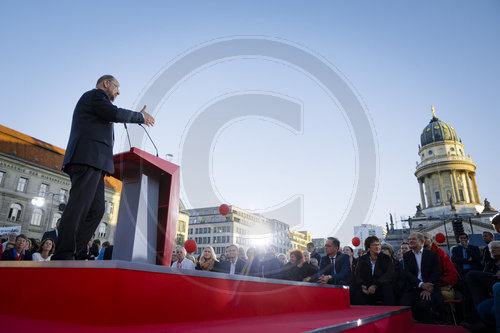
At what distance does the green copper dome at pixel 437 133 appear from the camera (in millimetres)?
66625

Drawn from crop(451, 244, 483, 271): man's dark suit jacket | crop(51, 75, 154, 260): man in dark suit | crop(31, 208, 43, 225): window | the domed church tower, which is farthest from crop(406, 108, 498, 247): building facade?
crop(51, 75, 154, 260): man in dark suit

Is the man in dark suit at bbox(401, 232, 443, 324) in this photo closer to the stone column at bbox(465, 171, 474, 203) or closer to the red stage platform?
the red stage platform

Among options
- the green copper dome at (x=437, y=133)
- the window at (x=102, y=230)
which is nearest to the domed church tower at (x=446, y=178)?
the green copper dome at (x=437, y=133)

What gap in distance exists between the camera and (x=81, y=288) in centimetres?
161

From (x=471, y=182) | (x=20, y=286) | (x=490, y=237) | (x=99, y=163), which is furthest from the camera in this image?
(x=471, y=182)

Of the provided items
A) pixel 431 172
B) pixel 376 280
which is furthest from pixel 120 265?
pixel 431 172

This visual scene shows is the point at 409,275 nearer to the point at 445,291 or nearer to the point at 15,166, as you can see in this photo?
the point at 445,291

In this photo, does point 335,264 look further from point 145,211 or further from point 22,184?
point 22,184

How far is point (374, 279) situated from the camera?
5.80 meters

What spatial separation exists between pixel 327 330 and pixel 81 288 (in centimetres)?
144

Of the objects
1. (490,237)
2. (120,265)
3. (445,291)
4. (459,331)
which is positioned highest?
(490,237)

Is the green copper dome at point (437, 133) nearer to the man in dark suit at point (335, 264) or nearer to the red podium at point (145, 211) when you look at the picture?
the man in dark suit at point (335, 264)

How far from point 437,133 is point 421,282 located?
7510cm

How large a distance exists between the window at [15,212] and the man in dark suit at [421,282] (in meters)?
35.7
